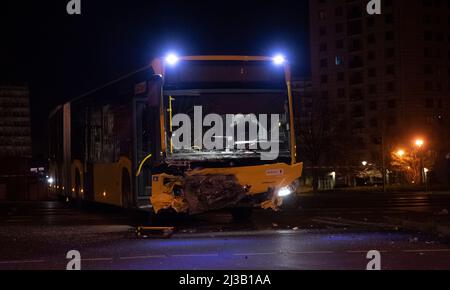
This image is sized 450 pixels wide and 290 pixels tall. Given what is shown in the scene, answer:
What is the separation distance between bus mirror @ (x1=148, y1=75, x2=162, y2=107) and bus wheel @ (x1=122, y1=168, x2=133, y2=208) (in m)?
2.89

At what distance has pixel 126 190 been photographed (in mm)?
19078

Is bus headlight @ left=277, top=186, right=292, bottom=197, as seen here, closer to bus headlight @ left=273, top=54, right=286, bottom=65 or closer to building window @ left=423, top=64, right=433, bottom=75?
bus headlight @ left=273, top=54, right=286, bottom=65

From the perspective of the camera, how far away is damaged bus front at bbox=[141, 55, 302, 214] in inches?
638

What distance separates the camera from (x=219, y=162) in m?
16.3

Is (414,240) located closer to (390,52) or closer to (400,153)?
(400,153)

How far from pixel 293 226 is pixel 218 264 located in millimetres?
7382

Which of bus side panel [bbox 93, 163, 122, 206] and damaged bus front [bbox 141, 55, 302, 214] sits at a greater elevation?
damaged bus front [bbox 141, 55, 302, 214]

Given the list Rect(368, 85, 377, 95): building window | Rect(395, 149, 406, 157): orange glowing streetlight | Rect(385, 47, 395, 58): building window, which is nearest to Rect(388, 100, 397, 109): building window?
Rect(368, 85, 377, 95): building window

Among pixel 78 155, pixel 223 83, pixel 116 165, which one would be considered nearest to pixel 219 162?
pixel 223 83

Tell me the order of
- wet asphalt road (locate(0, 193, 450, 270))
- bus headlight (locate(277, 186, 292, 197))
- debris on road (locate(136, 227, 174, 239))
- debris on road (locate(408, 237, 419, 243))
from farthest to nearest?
bus headlight (locate(277, 186, 292, 197)) → debris on road (locate(136, 227, 174, 239)) → debris on road (locate(408, 237, 419, 243)) → wet asphalt road (locate(0, 193, 450, 270))

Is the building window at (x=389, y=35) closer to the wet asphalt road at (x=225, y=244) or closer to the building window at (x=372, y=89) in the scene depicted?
the building window at (x=372, y=89)

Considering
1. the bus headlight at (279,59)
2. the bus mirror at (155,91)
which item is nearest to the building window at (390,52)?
the bus headlight at (279,59)
